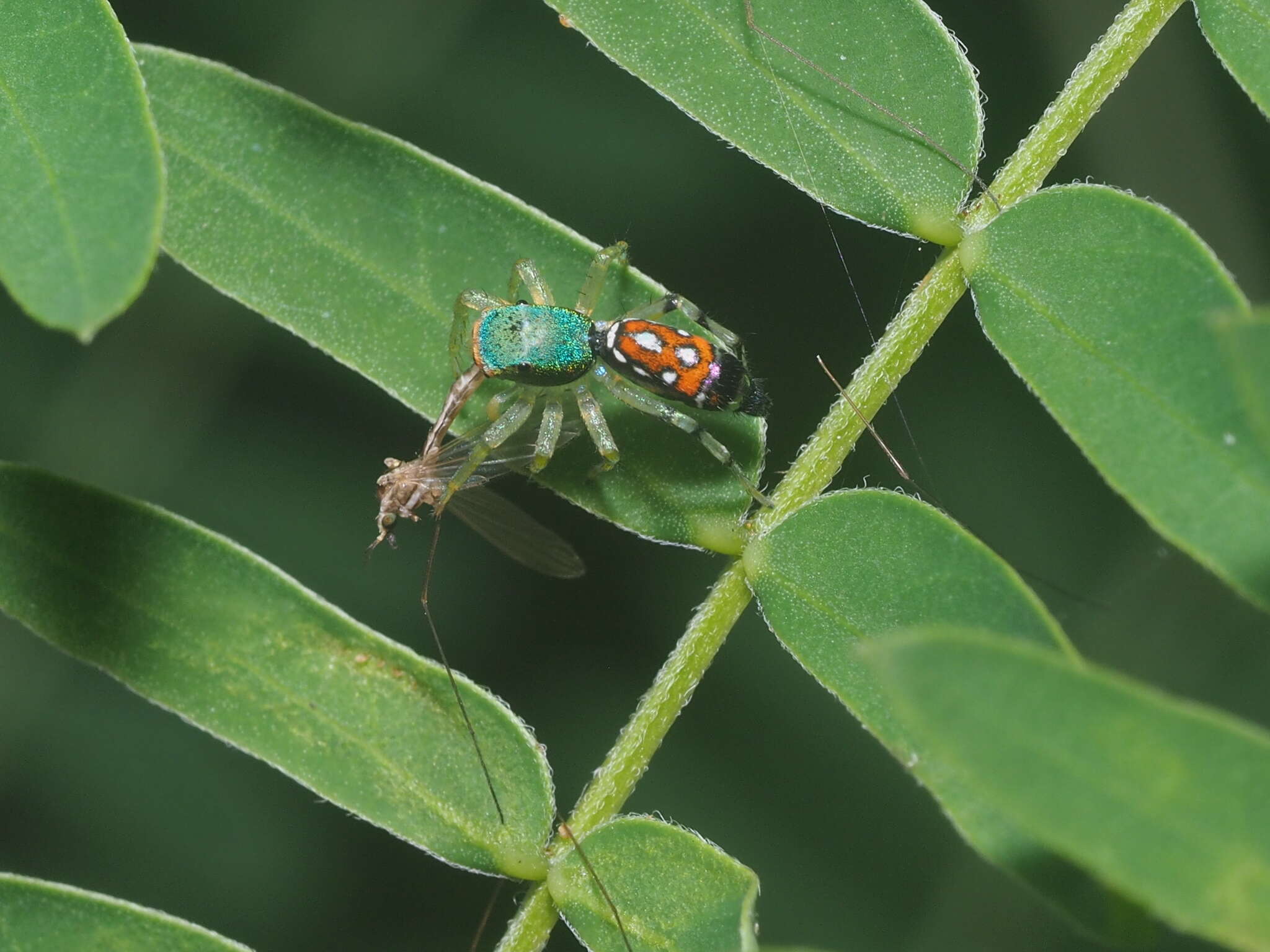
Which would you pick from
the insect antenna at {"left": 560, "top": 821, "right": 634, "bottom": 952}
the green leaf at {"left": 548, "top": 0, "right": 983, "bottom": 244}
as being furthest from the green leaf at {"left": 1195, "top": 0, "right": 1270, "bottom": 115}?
the insect antenna at {"left": 560, "top": 821, "right": 634, "bottom": 952}

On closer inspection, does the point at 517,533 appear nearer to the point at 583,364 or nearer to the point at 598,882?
the point at 583,364

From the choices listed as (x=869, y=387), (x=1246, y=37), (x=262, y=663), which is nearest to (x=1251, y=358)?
(x=869, y=387)

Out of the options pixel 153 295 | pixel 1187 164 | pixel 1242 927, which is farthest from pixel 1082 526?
pixel 153 295

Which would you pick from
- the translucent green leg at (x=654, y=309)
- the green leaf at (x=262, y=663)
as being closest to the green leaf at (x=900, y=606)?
the green leaf at (x=262, y=663)

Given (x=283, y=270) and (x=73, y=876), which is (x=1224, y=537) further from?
(x=73, y=876)

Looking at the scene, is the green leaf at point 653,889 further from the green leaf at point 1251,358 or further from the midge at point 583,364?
the green leaf at point 1251,358

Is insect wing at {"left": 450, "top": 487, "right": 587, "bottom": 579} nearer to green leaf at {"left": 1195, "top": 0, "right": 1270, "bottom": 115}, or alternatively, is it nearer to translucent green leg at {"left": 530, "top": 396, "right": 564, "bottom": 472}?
translucent green leg at {"left": 530, "top": 396, "right": 564, "bottom": 472}

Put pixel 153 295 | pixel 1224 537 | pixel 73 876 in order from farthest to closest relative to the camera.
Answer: pixel 153 295 → pixel 73 876 → pixel 1224 537
